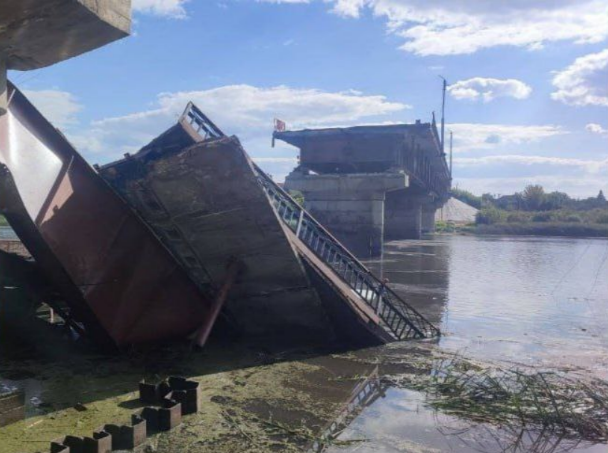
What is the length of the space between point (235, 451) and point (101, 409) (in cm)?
174

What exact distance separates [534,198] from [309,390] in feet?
335

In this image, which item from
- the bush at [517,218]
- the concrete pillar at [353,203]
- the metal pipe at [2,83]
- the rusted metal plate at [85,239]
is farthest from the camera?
the bush at [517,218]

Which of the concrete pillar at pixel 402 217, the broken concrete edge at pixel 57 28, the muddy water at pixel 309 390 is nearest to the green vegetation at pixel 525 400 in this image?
the muddy water at pixel 309 390

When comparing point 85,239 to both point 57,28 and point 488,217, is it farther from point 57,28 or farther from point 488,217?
point 488,217

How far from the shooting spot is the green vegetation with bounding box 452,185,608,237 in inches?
2415

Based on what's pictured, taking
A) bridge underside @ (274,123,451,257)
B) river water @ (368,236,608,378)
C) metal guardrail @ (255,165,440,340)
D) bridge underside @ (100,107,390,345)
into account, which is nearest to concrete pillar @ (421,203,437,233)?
bridge underside @ (274,123,451,257)

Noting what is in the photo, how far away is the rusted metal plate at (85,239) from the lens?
6.66 m

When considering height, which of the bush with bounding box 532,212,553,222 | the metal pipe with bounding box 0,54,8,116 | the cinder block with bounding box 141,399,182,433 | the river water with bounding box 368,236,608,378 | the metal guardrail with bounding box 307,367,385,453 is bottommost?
the river water with bounding box 368,236,608,378

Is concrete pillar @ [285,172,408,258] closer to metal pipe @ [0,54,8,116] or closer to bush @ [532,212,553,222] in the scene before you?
metal pipe @ [0,54,8,116]

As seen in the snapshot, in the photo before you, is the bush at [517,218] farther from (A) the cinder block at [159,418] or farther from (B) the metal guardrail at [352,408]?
(A) the cinder block at [159,418]

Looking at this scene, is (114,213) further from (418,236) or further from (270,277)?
(418,236)

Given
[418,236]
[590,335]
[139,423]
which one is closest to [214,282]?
[139,423]

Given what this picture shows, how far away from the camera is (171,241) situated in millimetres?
8148

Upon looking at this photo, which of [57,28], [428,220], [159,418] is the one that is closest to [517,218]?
[428,220]
